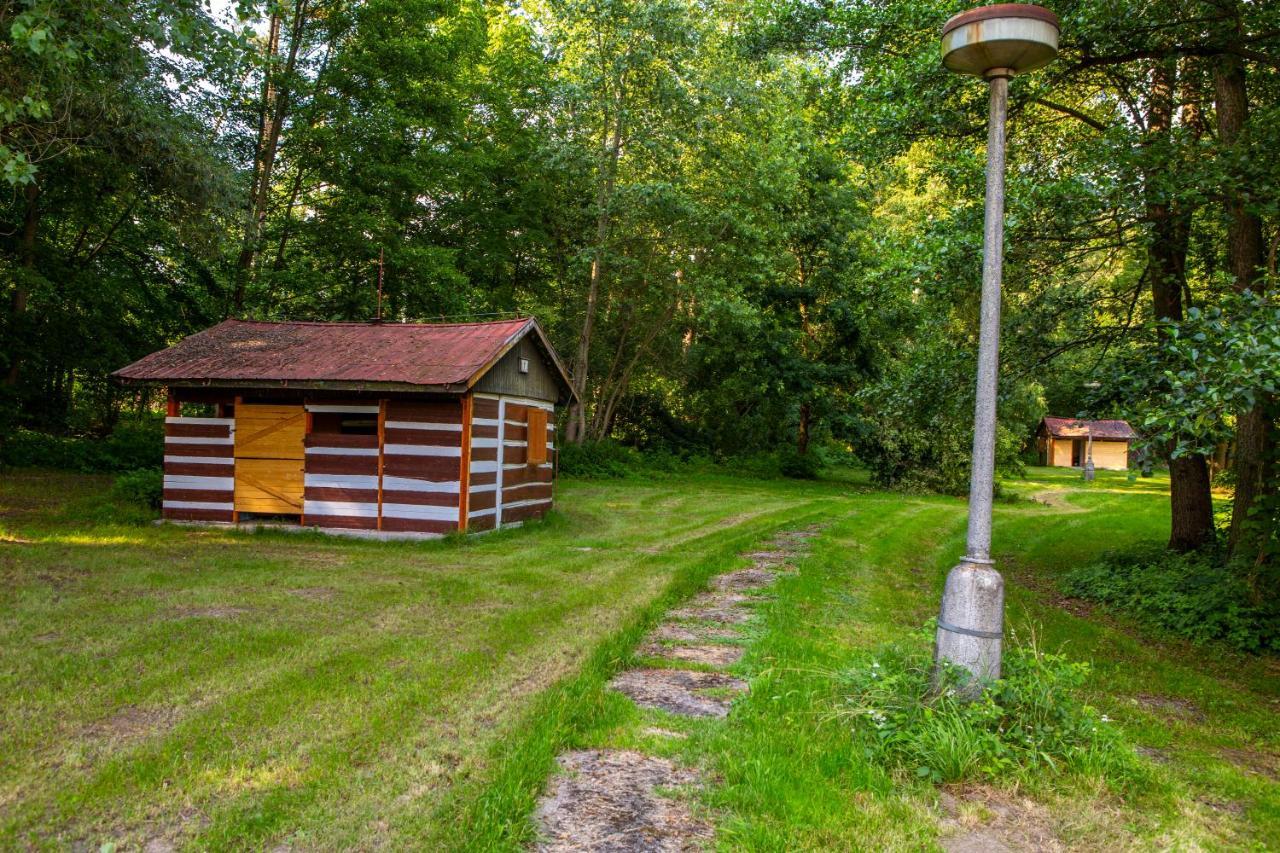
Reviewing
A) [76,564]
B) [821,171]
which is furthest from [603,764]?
[821,171]

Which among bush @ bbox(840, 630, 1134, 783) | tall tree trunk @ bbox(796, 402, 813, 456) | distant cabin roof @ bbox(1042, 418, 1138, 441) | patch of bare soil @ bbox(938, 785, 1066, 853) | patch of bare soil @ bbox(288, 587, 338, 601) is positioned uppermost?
distant cabin roof @ bbox(1042, 418, 1138, 441)

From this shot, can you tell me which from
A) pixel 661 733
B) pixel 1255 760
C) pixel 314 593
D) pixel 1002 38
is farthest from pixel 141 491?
pixel 1255 760

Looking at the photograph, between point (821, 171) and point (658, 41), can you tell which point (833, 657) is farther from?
point (821, 171)

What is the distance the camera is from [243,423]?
496 inches

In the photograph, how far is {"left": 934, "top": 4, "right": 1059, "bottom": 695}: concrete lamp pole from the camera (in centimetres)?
406

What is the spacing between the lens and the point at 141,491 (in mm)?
13539

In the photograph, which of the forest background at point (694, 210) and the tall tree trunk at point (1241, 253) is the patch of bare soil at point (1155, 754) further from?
the tall tree trunk at point (1241, 253)

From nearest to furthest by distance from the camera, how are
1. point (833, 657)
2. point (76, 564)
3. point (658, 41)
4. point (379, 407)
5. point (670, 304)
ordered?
1. point (833, 657)
2. point (76, 564)
3. point (379, 407)
4. point (658, 41)
5. point (670, 304)

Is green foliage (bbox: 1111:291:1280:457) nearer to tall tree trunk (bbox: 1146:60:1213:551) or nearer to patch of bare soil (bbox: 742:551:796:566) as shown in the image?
tall tree trunk (bbox: 1146:60:1213:551)

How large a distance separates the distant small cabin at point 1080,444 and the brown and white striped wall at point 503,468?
44195 mm

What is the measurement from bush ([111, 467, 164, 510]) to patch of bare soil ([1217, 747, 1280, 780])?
48.6 feet

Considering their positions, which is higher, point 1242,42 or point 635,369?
point 1242,42

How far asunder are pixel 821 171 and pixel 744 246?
15.9ft

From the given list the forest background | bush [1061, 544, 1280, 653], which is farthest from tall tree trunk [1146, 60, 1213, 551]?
bush [1061, 544, 1280, 653]
